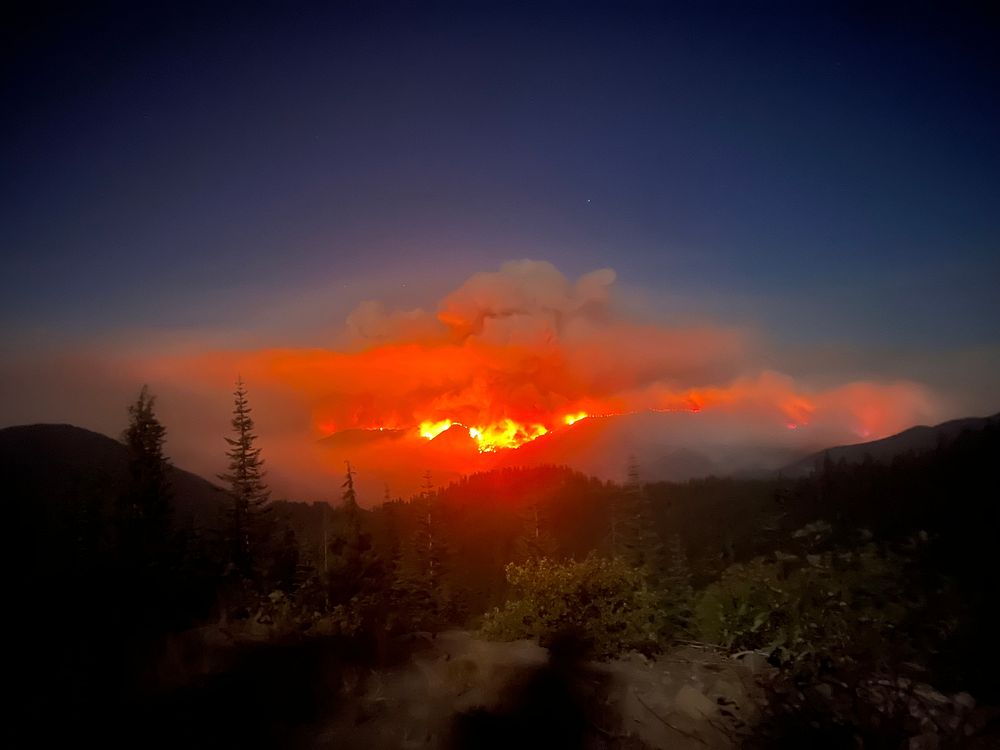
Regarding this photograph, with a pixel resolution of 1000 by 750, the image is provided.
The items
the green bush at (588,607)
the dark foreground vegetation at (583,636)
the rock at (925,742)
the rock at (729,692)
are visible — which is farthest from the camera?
the green bush at (588,607)

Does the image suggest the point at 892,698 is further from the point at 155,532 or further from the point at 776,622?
the point at 155,532

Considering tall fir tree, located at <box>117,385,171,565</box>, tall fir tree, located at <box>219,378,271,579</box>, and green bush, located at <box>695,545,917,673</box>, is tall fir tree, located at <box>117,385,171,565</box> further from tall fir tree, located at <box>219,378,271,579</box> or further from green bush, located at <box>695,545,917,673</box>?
green bush, located at <box>695,545,917,673</box>

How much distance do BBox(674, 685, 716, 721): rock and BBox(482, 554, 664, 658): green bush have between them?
2.02m

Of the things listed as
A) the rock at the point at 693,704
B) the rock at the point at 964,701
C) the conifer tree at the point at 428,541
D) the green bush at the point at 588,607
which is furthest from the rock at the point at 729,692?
the conifer tree at the point at 428,541

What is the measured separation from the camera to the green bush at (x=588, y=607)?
37.3 feet

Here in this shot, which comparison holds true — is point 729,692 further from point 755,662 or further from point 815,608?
point 815,608

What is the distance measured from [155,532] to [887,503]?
53742mm

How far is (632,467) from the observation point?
4709cm


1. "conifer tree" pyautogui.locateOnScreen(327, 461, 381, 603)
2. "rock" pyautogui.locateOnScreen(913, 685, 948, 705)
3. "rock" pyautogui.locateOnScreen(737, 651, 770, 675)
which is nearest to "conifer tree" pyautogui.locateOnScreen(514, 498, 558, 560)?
"conifer tree" pyautogui.locateOnScreen(327, 461, 381, 603)

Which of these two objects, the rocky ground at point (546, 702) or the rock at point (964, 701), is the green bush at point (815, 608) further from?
the rock at point (964, 701)

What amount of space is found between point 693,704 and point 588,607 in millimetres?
2977

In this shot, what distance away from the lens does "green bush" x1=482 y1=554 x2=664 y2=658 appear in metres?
11.4

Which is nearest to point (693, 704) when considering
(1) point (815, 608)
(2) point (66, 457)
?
(1) point (815, 608)

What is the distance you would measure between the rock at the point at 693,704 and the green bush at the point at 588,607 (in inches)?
79.7
